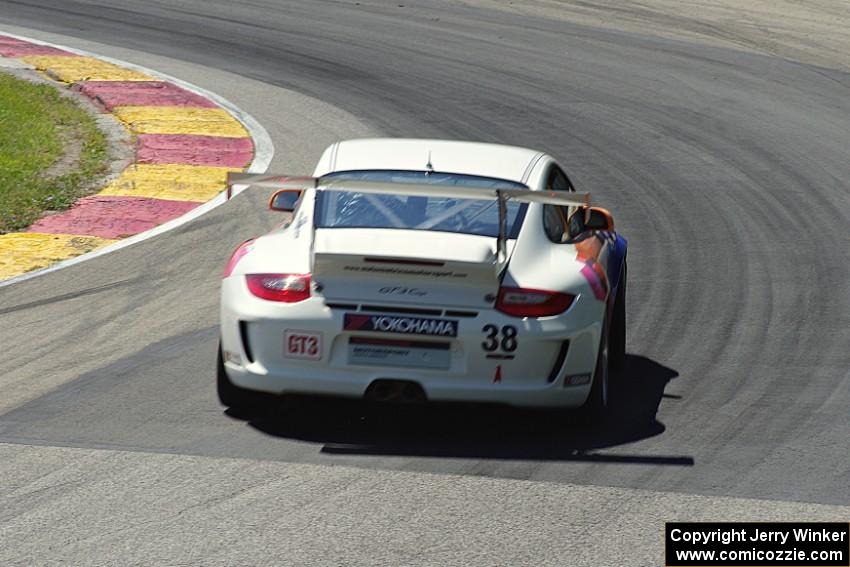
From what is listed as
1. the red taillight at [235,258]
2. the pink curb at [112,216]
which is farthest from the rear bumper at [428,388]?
the pink curb at [112,216]

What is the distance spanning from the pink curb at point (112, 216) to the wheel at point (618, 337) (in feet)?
14.9

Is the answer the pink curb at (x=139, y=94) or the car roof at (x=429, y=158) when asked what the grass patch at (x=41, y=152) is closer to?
the pink curb at (x=139, y=94)

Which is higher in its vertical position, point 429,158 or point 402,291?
point 429,158

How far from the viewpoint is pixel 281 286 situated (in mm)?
7602

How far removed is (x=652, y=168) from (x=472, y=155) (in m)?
6.67

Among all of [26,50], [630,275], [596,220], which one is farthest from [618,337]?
[26,50]

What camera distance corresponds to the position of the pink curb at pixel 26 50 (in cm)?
1979

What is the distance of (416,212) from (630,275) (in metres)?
3.49

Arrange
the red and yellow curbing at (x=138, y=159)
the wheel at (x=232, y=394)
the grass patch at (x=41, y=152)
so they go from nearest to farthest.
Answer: the wheel at (x=232, y=394), the red and yellow curbing at (x=138, y=159), the grass patch at (x=41, y=152)

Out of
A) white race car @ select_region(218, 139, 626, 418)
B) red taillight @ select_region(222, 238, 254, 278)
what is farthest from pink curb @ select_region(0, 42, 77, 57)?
white race car @ select_region(218, 139, 626, 418)

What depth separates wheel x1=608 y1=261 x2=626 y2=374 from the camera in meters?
8.88

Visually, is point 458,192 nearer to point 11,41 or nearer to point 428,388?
point 428,388

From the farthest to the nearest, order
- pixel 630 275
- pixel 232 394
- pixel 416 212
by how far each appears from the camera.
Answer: pixel 630 275
pixel 416 212
pixel 232 394

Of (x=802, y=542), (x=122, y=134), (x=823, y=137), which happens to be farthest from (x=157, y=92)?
(x=802, y=542)
